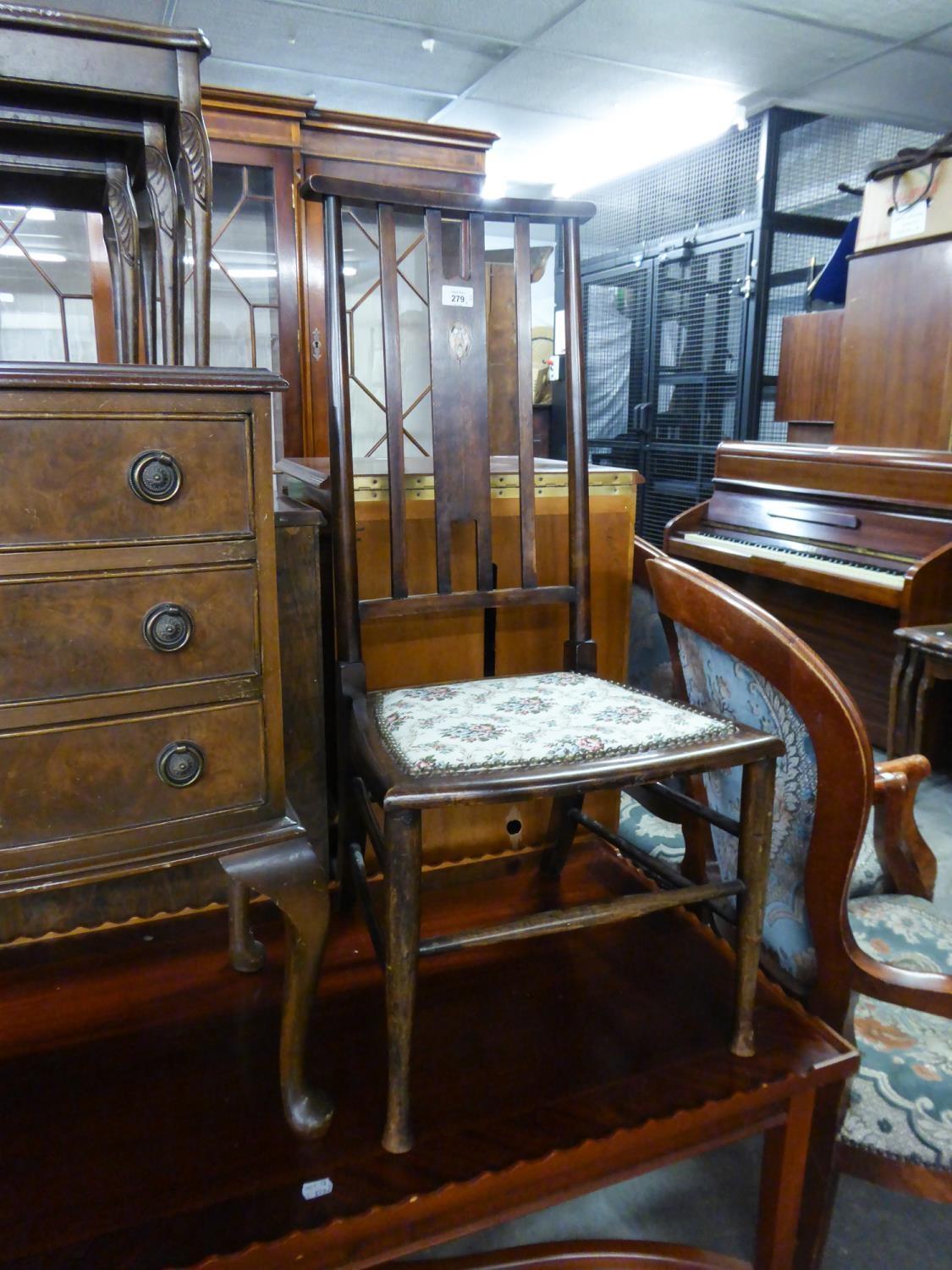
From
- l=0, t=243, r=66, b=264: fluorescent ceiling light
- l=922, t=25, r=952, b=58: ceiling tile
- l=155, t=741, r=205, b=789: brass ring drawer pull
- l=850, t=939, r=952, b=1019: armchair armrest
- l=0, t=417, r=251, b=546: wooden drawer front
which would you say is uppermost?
l=922, t=25, r=952, b=58: ceiling tile

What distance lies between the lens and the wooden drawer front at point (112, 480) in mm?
808

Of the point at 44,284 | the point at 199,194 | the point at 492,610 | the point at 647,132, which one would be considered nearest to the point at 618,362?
the point at 647,132

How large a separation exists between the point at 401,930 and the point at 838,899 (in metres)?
0.49

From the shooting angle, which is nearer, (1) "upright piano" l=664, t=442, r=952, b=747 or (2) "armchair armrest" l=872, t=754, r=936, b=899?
(2) "armchair armrest" l=872, t=754, r=936, b=899

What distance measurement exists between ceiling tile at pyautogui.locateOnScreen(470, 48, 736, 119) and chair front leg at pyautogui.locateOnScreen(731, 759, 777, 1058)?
4060 millimetres

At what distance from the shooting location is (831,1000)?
1.06m

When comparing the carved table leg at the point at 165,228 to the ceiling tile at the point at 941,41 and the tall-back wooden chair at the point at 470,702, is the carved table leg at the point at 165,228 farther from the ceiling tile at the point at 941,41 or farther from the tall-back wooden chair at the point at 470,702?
the ceiling tile at the point at 941,41

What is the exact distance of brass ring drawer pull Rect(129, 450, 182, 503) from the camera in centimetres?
85

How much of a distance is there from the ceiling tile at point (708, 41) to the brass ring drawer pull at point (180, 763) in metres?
3.73

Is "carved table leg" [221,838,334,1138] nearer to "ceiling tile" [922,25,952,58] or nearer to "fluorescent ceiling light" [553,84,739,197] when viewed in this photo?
"ceiling tile" [922,25,952,58]

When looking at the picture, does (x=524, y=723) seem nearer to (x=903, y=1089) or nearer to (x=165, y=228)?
(x=903, y=1089)

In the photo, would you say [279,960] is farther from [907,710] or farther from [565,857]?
[907,710]

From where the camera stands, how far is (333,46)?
156 inches

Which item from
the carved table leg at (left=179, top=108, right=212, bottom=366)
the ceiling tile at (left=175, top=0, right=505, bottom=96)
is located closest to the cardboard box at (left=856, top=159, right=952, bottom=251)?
the ceiling tile at (left=175, top=0, right=505, bottom=96)
